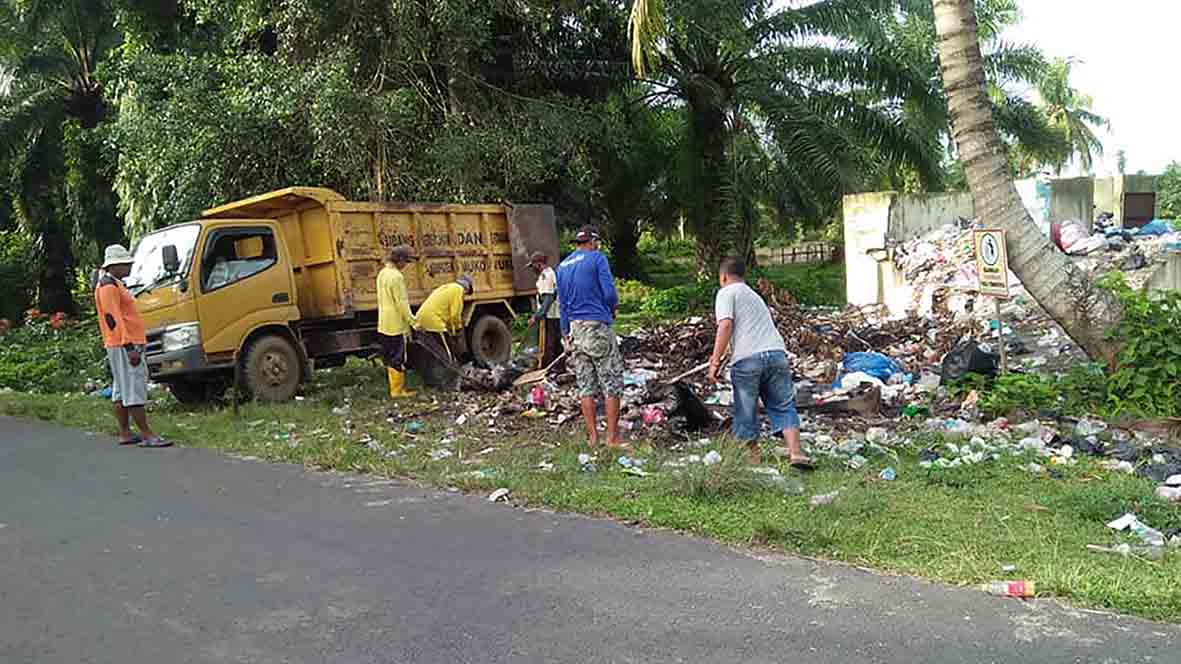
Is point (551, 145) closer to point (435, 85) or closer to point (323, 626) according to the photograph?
point (435, 85)

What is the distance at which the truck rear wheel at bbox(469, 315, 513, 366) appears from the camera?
12.7 meters

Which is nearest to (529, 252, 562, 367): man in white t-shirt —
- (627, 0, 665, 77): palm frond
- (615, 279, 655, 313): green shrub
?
(627, 0, 665, 77): palm frond

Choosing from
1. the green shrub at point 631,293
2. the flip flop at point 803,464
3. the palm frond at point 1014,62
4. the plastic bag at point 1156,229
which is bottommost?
the green shrub at point 631,293

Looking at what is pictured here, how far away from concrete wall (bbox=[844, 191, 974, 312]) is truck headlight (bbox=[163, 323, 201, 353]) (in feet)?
31.5

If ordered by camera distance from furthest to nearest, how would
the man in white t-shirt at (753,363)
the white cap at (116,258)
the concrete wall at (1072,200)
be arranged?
the concrete wall at (1072,200)
the white cap at (116,258)
the man in white t-shirt at (753,363)

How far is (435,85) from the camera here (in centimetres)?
1542

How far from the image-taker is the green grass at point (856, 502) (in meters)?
4.33

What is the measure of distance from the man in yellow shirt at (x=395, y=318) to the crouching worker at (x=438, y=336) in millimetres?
237

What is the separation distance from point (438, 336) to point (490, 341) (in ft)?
6.08

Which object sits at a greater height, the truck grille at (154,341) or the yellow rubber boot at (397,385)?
the truck grille at (154,341)

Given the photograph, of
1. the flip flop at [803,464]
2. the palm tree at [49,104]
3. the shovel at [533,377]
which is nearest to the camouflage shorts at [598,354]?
the flip flop at [803,464]

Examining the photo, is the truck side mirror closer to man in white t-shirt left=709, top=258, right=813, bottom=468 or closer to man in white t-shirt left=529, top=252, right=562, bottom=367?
man in white t-shirt left=529, top=252, right=562, bottom=367

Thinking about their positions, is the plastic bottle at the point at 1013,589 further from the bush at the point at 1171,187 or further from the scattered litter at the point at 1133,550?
the bush at the point at 1171,187

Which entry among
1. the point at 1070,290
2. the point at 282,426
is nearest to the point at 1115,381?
the point at 1070,290
